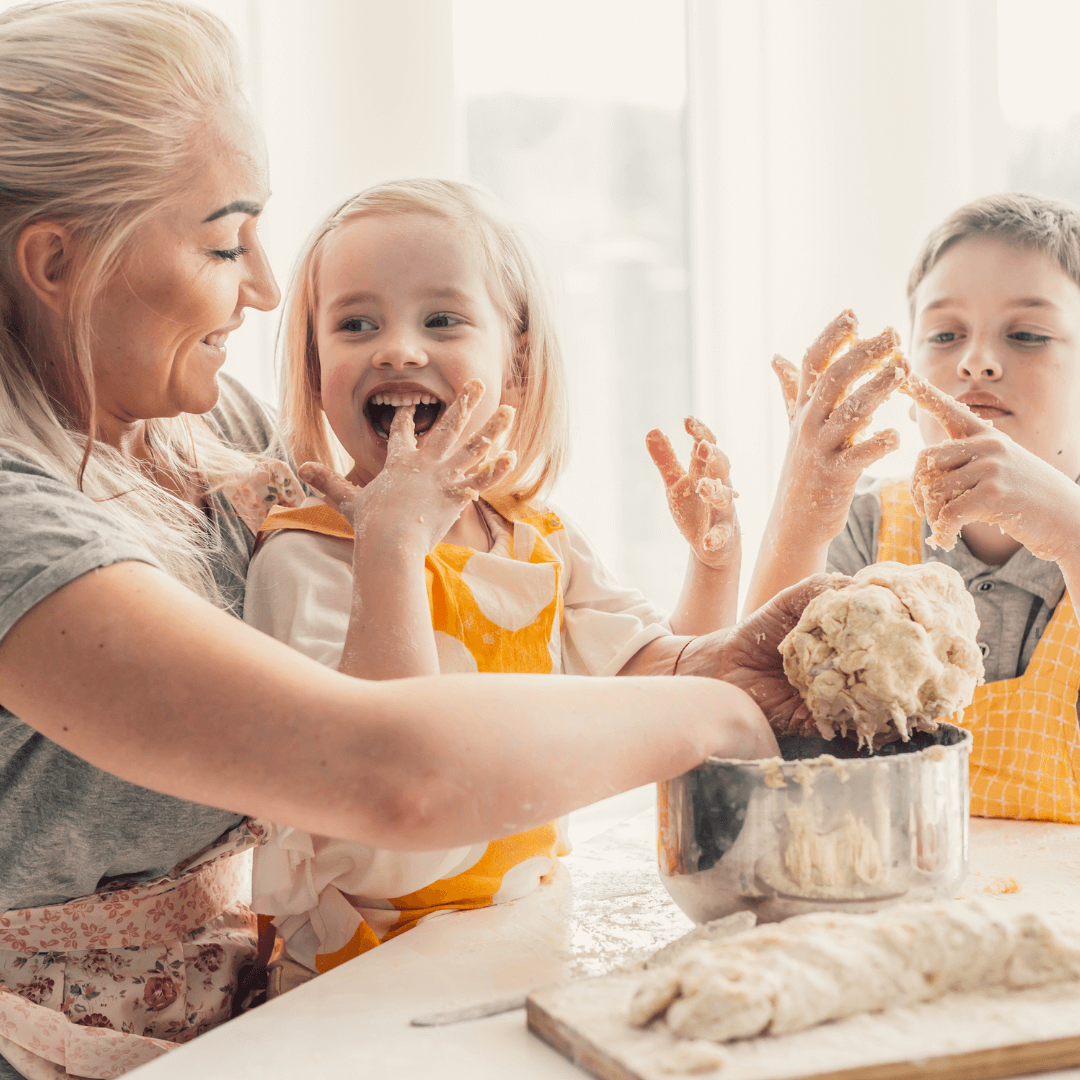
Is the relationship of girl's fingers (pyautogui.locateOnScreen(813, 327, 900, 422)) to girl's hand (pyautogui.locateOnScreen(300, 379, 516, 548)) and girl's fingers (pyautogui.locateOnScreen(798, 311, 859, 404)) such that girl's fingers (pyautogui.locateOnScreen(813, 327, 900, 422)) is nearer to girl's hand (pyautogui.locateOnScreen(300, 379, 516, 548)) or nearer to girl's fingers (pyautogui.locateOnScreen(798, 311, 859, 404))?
girl's fingers (pyautogui.locateOnScreen(798, 311, 859, 404))

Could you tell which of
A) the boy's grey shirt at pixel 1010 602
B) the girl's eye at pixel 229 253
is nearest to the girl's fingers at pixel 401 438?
the girl's eye at pixel 229 253

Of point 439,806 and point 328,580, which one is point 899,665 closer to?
point 439,806

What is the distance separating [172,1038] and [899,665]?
2.36ft

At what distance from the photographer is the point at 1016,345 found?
58.6 inches

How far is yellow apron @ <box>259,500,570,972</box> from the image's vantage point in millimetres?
999

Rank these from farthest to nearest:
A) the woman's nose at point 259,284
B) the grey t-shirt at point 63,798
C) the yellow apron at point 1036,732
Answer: the yellow apron at point 1036,732
the woman's nose at point 259,284
the grey t-shirt at point 63,798

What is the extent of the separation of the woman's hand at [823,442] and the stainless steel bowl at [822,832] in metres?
0.46

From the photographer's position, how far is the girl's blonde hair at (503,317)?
1.21 meters

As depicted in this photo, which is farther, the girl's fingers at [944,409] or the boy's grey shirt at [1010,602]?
the boy's grey shirt at [1010,602]

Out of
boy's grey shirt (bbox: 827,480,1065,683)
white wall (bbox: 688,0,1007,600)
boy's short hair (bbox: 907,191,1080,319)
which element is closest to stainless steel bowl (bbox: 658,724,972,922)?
boy's grey shirt (bbox: 827,480,1065,683)

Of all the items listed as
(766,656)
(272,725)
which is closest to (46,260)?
(272,725)

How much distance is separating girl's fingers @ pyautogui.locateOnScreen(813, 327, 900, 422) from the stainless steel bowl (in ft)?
1.67

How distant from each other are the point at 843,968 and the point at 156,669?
0.46m

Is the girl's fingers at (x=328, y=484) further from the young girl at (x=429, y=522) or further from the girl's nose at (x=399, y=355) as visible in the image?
the girl's nose at (x=399, y=355)
